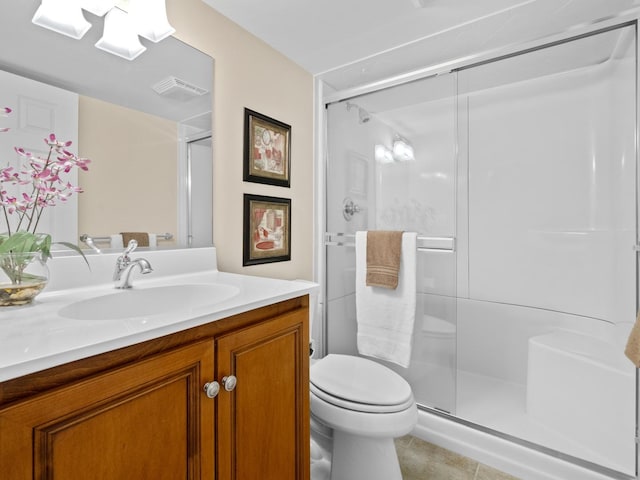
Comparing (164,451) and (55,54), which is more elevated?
(55,54)

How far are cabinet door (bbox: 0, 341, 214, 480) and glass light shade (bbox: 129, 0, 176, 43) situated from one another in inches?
45.3

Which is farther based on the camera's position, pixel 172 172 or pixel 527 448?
pixel 527 448

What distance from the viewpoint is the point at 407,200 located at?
187 cm

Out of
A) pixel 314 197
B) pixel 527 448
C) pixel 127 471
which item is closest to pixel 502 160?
pixel 314 197

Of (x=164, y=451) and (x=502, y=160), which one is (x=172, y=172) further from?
(x=502, y=160)

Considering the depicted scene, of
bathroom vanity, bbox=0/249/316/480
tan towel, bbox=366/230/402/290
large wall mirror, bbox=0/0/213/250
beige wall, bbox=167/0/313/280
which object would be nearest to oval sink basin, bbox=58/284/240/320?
bathroom vanity, bbox=0/249/316/480

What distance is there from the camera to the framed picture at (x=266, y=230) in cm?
159

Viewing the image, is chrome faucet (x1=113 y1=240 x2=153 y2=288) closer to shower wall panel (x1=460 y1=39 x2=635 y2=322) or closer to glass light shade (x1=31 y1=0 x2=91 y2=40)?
glass light shade (x1=31 y1=0 x2=91 y2=40)

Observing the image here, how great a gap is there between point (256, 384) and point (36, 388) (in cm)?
47

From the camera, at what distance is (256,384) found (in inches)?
33.7

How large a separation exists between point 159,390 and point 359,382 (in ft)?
2.99

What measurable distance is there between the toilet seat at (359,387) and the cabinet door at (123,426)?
629 mm

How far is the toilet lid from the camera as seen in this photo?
124 cm

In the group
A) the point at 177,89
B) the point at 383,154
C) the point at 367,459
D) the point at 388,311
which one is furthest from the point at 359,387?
the point at 177,89
